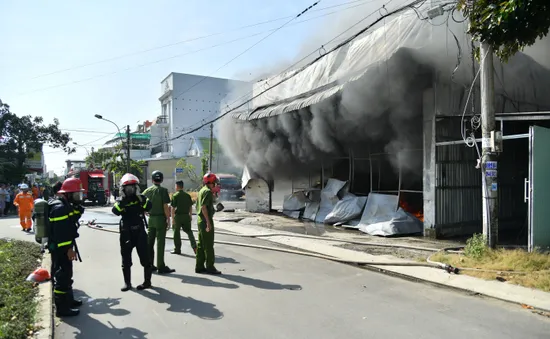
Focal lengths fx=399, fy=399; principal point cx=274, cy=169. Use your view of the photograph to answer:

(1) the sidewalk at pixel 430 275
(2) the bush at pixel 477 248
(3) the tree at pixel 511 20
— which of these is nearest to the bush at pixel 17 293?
(1) the sidewalk at pixel 430 275

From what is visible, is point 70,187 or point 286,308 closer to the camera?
point 286,308

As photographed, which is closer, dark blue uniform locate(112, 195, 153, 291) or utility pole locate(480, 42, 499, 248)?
dark blue uniform locate(112, 195, 153, 291)

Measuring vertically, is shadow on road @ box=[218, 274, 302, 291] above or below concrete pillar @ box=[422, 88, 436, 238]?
below

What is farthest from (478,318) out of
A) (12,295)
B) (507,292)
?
(12,295)

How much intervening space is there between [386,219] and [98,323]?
8712mm

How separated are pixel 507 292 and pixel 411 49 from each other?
20.4ft

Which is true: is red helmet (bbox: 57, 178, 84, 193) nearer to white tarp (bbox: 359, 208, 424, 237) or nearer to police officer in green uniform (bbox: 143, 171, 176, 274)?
police officer in green uniform (bbox: 143, 171, 176, 274)

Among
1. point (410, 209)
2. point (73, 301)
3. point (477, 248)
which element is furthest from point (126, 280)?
point (410, 209)

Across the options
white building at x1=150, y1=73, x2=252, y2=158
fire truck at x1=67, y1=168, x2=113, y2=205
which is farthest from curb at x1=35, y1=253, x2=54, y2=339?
white building at x1=150, y1=73, x2=252, y2=158

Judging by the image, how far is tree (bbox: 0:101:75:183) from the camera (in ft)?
85.9

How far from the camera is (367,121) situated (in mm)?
11992

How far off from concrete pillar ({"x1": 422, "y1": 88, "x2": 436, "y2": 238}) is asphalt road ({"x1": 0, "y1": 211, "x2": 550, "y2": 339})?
4366 millimetres

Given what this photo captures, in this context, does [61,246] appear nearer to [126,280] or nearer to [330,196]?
[126,280]

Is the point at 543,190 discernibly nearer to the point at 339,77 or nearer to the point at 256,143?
the point at 339,77
